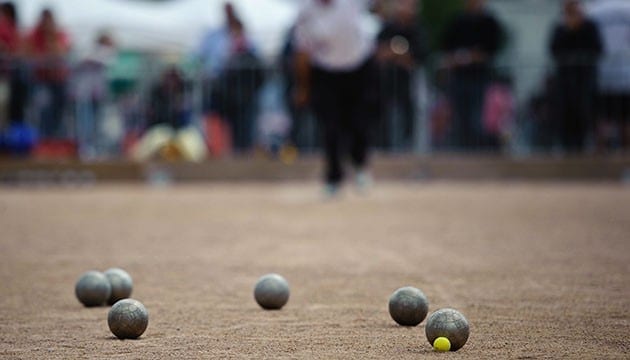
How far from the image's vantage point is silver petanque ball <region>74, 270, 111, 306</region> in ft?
22.0

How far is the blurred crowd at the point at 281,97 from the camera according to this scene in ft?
64.5

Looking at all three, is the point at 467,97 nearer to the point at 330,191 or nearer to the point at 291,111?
the point at 291,111

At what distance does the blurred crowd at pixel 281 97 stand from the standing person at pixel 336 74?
2877 millimetres

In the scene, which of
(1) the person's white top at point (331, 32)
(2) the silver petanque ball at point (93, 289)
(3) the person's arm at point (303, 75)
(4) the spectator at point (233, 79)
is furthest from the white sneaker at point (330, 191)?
(2) the silver petanque ball at point (93, 289)

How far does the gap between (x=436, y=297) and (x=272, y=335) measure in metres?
1.48

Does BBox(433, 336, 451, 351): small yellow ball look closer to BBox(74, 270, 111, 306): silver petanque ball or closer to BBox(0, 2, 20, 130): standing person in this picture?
BBox(74, 270, 111, 306): silver petanque ball

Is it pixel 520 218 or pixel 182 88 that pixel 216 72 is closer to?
pixel 182 88

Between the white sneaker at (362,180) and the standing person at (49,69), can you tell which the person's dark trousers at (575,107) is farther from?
the standing person at (49,69)

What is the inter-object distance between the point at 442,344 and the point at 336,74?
36.2ft

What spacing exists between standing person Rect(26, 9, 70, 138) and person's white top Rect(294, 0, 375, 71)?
18.0 feet

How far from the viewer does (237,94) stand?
20703 mm

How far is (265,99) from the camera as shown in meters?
20.8

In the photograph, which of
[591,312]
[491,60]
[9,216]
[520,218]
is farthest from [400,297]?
[491,60]

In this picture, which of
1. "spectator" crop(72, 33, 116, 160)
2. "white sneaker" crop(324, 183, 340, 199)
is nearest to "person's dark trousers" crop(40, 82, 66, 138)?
"spectator" crop(72, 33, 116, 160)
